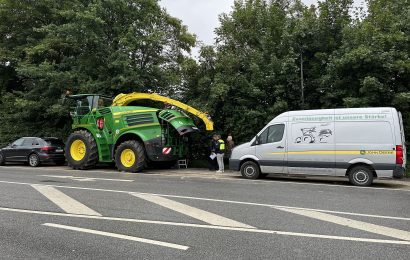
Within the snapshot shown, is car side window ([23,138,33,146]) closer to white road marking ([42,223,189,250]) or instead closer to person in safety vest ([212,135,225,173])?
person in safety vest ([212,135,225,173])

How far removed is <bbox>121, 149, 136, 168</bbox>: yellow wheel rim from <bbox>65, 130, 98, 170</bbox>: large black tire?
1.49 metres

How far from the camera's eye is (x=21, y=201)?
8602 millimetres

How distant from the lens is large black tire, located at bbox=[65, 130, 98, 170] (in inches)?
648

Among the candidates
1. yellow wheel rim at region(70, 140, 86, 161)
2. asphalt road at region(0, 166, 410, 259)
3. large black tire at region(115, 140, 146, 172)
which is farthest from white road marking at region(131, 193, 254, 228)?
yellow wheel rim at region(70, 140, 86, 161)

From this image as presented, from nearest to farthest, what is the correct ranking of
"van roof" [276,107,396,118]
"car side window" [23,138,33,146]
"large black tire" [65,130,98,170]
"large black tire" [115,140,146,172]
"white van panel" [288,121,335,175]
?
"van roof" [276,107,396,118], "white van panel" [288,121,335,175], "large black tire" [115,140,146,172], "large black tire" [65,130,98,170], "car side window" [23,138,33,146]

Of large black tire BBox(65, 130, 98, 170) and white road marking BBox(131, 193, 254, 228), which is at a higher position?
large black tire BBox(65, 130, 98, 170)

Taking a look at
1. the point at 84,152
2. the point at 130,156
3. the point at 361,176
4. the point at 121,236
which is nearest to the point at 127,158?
the point at 130,156

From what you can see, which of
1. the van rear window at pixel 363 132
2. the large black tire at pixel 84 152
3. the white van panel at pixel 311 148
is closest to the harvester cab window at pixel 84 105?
the large black tire at pixel 84 152

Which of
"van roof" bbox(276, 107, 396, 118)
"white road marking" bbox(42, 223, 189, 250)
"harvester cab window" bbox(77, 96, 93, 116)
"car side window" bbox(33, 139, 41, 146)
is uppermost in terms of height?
"harvester cab window" bbox(77, 96, 93, 116)

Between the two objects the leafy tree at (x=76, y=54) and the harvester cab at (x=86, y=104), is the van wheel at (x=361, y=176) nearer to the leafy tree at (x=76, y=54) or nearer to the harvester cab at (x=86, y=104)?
the leafy tree at (x=76, y=54)

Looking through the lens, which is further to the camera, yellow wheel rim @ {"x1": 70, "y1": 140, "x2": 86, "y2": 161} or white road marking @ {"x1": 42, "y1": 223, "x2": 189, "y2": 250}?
yellow wheel rim @ {"x1": 70, "y1": 140, "x2": 86, "y2": 161}

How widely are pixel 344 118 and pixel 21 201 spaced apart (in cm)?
982

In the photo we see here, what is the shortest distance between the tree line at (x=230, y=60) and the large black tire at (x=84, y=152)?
11.5 ft

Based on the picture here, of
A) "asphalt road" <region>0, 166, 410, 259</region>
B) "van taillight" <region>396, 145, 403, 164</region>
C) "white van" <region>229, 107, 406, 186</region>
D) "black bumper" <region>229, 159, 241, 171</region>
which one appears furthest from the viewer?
"black bumper" <region>229, 159, 241, 171</region>
